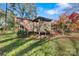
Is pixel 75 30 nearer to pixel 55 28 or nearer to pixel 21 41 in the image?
pixel 55 28

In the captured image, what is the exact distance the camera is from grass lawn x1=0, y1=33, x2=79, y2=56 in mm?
1815

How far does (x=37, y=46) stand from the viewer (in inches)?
72.5

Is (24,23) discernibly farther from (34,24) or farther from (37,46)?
(37,46)

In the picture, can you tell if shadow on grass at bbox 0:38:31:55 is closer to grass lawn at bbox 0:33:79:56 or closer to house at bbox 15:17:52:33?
grass lawn at bbox 0:33:79:56

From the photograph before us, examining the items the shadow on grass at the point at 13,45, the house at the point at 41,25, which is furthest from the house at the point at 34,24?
the shadow on grass at the point at 13,45

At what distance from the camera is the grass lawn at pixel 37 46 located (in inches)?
71.5

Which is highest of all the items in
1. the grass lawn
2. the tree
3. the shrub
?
the tree

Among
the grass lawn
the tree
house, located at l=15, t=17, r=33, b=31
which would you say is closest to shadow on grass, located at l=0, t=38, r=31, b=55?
the grass lawn

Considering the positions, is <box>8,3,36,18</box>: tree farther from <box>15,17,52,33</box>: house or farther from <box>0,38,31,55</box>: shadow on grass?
<box>0,38,31,55</box>: shadow on grass

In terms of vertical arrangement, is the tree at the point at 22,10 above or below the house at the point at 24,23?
above

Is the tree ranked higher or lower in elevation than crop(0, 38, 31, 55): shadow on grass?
higher

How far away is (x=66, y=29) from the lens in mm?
1864

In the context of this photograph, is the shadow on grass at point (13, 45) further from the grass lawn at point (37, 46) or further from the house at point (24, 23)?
the house at point (24, 23)

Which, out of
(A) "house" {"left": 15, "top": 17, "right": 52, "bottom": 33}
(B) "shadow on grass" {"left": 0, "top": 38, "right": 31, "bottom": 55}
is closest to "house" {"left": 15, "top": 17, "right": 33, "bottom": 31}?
(A) "house" {"left": 15, "top": 17, "right": 52, "bottom": 33}
